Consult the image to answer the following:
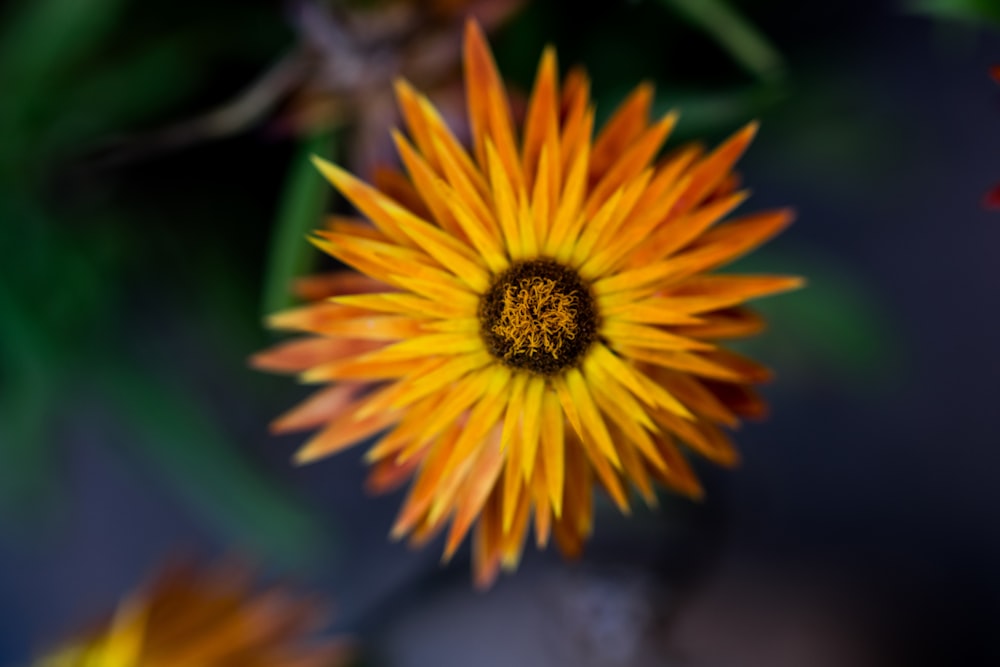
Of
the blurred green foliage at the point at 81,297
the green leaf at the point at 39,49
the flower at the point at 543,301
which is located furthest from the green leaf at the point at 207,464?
the flower at the point at 543,301

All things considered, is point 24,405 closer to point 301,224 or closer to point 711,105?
point 301,224

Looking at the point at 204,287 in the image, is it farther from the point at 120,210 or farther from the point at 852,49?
the point at 852,49

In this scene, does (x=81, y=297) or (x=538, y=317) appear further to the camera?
(x=81, y=297)

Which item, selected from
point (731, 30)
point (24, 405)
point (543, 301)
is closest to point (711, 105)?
point (731, 30)

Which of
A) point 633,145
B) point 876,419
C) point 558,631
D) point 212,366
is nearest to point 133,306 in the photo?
point 212,366

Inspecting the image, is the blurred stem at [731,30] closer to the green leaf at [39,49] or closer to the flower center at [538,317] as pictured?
the flower center at [538,317]

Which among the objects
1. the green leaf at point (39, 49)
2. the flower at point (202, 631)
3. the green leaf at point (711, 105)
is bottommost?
the flower at point (202, 631)

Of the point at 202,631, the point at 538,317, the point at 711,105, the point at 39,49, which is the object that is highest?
the point at 39,49
